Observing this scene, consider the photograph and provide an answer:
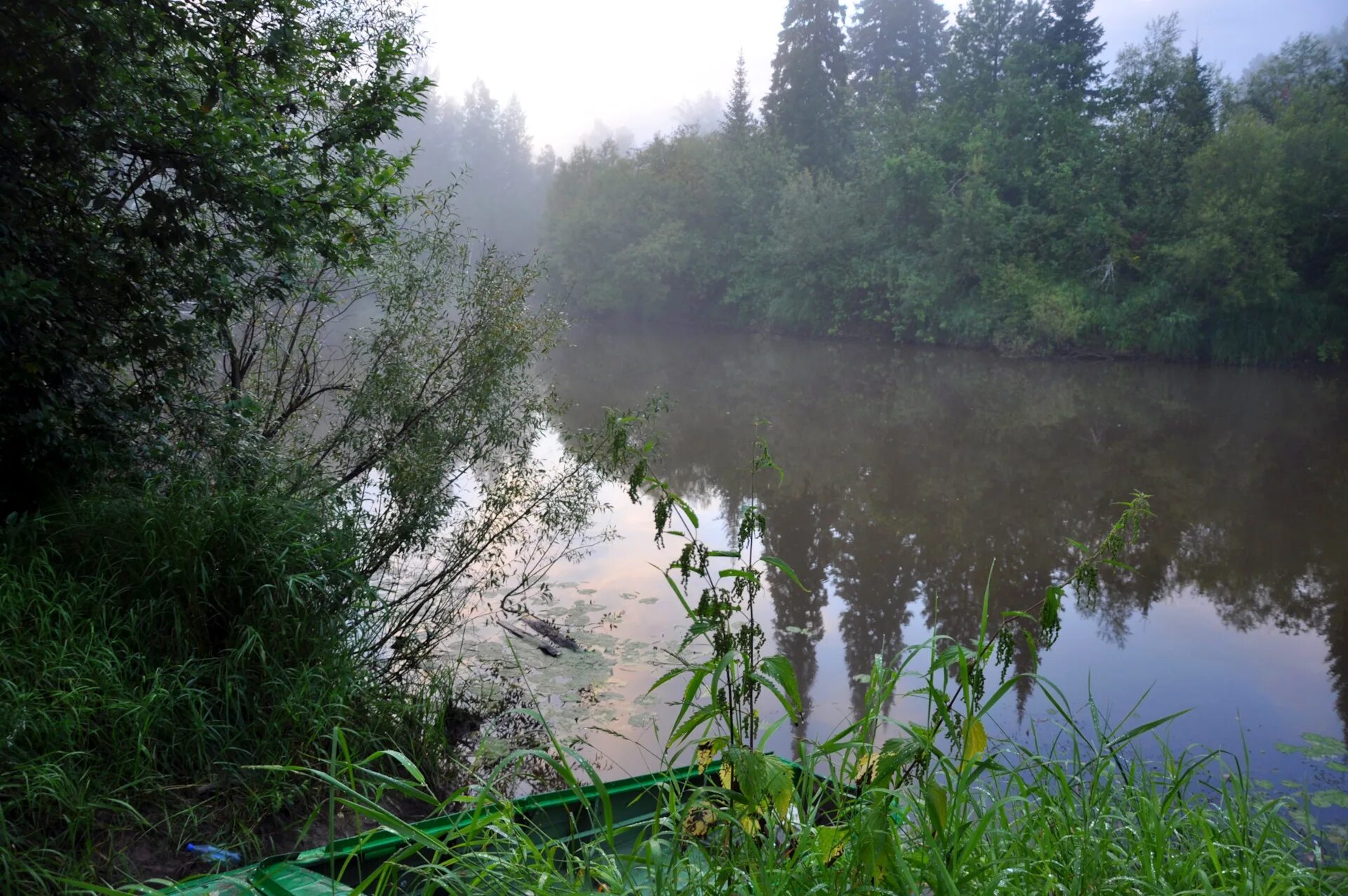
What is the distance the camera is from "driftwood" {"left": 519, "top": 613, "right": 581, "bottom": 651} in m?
5.77

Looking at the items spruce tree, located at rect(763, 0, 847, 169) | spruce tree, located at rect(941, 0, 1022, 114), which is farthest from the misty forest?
spruce tree, located at rect(763, 0, 847, 169)

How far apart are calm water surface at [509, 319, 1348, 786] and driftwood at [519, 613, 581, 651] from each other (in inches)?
7.4

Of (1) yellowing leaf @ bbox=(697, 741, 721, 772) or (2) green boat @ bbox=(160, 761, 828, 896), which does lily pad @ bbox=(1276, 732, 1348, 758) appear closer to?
(2) green boat @ bbox=(160, 761, 828, 896)

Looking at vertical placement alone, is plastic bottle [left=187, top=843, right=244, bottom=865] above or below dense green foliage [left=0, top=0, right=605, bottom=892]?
below

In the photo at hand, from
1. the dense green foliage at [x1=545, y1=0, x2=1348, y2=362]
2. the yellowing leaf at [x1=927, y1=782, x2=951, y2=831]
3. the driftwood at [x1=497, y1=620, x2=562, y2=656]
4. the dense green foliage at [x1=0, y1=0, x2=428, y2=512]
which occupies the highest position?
the dense green foliage at [x1=545, y1=0, x2=1348, y2=362]

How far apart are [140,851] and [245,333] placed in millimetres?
3657

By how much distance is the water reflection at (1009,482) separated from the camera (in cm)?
681

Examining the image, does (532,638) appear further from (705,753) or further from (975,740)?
(975,740)

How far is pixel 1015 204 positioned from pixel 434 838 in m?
22.7

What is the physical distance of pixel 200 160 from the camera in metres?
3.95

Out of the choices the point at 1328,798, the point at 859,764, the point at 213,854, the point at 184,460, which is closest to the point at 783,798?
the point at 859,764

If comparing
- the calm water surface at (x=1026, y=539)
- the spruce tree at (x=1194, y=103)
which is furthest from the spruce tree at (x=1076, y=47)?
the calm water surface at (x=1026, y=539)

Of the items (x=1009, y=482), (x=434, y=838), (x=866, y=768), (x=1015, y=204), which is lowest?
(x=1009, y=482)

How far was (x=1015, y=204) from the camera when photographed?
2202 centimetres
